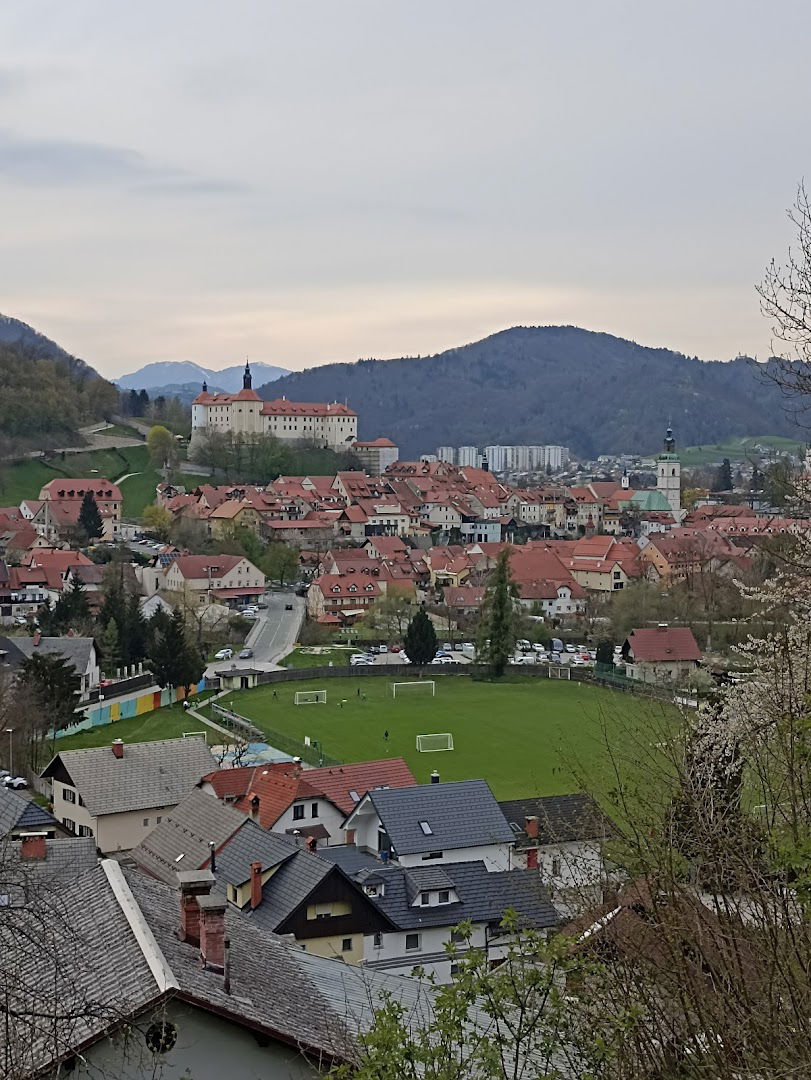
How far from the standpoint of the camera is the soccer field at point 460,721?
3212cm

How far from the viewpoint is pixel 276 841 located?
17.7 meters

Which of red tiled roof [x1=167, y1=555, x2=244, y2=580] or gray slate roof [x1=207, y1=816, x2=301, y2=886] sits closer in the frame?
gray slate roof [x1=207, y1=816, x2=301, y2=886]

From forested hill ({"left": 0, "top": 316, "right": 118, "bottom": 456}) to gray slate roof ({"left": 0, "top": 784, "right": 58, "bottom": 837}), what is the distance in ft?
222

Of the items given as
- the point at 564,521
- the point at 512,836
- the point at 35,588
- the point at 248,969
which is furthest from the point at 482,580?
the point at 248,969

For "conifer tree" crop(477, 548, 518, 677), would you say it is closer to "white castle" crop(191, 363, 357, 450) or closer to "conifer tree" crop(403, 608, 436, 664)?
"conifer tree" crop(403, 608, 436, 664)

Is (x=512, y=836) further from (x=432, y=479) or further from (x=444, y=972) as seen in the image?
(x=432, y=479)

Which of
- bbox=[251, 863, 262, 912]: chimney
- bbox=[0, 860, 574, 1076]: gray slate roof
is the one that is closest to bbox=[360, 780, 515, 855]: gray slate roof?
bbox=[251, 863, 262, 912]: chimney

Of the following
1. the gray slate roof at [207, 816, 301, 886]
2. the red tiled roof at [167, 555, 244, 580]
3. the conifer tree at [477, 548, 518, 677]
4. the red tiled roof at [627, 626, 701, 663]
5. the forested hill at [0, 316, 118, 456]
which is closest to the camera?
the gray slate roof at [207, 816, 301, 886]

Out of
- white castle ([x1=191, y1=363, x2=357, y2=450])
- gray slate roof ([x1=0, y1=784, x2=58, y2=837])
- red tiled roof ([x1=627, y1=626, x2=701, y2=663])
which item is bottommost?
red tiled roof ([x1=627, y1=626, x2=701, y2=663])

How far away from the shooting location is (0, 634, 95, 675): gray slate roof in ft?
127

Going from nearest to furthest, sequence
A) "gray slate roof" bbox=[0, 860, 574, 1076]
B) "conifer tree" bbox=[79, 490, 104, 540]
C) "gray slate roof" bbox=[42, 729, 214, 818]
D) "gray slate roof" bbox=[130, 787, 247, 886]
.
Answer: "gray slate roof" bbox=[0, 860, 574, 1076]
"gray slate roof" bbox=[130, 787, 247, 886]
"gray slate roof" bbox=[42, 729, 214, 818]
"conifer tree" bbox=[79, 490, 104, 540]

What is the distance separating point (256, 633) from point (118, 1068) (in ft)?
146

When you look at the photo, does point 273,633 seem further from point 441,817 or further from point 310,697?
point 441,817

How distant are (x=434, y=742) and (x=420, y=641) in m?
10.3
